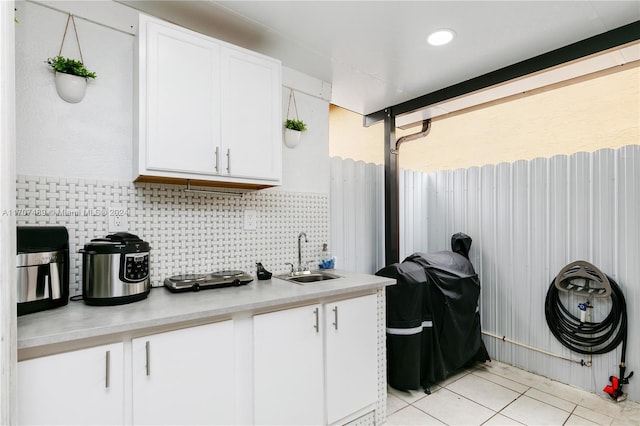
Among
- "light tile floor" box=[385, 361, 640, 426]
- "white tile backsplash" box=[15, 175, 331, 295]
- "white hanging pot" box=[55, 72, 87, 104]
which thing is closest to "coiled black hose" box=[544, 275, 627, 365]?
"light tile floor" box=[385, 361, 640, 426]

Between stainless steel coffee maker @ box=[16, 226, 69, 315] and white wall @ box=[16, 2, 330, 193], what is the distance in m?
0.43

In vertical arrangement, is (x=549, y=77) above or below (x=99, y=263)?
above

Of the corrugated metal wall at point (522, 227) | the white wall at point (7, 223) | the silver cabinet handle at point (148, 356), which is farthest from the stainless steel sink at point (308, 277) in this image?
the white wall at point (7, 223)

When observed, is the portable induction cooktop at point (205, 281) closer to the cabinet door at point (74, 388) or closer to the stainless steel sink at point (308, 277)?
the stainless steel sink at point (308, 277)

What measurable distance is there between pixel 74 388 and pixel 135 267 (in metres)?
0.55

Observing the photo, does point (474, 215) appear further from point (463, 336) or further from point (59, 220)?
point (59, 220)

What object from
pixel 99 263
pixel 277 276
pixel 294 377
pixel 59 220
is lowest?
pixel 294 377

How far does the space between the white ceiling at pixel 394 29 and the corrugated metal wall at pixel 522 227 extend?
102 cm

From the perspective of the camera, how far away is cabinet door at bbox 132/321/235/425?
1.38 meters

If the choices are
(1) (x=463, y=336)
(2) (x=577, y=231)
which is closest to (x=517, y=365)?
(1) (x=463, y=336)

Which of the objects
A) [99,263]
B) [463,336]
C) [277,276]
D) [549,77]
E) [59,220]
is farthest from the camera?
[463,336]

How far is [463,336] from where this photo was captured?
2.93 m

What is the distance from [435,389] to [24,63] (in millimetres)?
3585

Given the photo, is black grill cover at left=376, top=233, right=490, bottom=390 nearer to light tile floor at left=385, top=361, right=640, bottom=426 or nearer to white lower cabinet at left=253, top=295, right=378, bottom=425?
light tile floor at left=385, top=361, right=640, bottom=426
